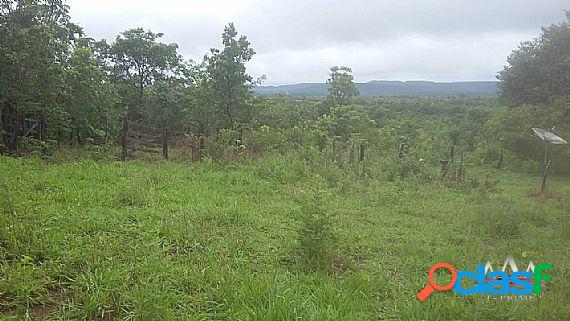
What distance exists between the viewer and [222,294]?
3256mm

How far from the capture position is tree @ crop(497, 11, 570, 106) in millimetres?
16484

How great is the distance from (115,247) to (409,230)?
3971 millimetres

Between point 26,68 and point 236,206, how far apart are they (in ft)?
24.7

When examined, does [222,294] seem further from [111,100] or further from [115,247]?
[111,100]

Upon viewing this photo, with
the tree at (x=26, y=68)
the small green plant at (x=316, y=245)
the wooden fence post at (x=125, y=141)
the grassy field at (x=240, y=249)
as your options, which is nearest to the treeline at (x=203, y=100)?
the tree at (x=26, y=68)

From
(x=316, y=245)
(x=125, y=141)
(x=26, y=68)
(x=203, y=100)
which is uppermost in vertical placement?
(x=26, y=68)

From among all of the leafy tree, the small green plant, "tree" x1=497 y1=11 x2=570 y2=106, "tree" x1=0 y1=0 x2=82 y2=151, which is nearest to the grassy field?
the small green plant

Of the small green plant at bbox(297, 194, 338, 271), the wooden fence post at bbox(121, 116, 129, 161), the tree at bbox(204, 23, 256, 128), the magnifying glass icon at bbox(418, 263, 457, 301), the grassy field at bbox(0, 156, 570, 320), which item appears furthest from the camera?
the tree at bbox(204, 23, 256, 128)

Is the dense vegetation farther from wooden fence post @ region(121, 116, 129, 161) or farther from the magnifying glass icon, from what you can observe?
wooden fence post @ region(121, 116, 129, 161)

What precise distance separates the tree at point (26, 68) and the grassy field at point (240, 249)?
275 centimetres

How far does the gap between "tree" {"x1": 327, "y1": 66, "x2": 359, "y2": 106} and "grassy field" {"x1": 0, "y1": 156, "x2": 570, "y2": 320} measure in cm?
1453

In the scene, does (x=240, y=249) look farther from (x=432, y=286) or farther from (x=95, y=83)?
(x=95, y=83)

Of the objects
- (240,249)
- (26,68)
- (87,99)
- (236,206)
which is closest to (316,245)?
(240,249)

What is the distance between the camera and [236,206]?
643 cm
